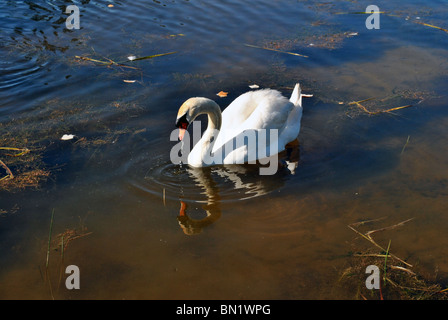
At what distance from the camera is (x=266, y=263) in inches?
181

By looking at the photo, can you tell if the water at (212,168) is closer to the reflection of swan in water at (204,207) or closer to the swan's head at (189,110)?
the reflection of swan in water at (204,207)

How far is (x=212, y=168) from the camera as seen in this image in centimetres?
629

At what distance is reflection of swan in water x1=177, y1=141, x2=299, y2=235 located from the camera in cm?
524

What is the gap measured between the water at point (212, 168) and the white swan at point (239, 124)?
233mm

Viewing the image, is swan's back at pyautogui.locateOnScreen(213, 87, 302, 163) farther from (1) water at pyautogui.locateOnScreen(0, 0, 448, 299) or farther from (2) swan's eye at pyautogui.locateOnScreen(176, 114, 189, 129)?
(2) swan's eye at pyautogui.locateOnScreen(176, 114, 189, 129)

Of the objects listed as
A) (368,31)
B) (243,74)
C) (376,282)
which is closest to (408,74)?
(368,31)

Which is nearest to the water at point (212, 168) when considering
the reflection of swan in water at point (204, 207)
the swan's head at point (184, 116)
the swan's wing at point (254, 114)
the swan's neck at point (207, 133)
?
the reflection of swan in water at point (204, 207)

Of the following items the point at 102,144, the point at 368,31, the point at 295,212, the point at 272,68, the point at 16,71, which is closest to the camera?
the point at 295,212

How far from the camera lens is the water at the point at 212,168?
455cm

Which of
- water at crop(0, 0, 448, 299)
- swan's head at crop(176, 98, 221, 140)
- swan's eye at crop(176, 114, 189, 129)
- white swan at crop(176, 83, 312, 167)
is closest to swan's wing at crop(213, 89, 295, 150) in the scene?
white swan at crop(176, 83, 312, 167)
